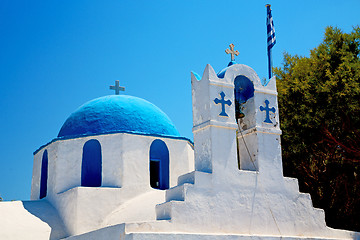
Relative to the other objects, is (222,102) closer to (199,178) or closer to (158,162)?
(199,178)

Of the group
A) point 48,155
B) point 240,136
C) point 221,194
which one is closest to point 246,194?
point 221,194

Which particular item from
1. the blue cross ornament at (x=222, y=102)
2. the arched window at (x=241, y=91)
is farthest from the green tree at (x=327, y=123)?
the blue cross ornament at (x=222, y=102)

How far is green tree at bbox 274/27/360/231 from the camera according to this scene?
11344mm

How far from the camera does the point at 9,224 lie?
8.70m

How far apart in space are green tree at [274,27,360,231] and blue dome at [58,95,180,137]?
3.65 meters

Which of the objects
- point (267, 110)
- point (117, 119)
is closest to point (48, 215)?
point (117, 119)

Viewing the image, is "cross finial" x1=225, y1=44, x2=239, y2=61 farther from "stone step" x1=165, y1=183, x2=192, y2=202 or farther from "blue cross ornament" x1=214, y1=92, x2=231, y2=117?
"stone step" x1=165, y1=183, x2=192, y2=202

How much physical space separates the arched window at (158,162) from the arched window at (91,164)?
4.07 ft

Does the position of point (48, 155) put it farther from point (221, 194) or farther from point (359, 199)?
point (359, 199)

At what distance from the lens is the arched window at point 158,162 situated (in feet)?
34.2

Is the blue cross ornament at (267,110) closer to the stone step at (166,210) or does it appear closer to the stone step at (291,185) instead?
the stone step at (291,185)

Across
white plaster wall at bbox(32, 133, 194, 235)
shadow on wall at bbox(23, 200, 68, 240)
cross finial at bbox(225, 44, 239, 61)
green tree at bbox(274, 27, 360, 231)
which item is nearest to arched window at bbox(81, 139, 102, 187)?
white plaster wall at bbox(32, 133, 194, 235)

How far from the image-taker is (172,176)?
1033 centimetres

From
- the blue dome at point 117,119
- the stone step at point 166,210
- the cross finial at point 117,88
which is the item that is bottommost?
the stone step at point 166,210
